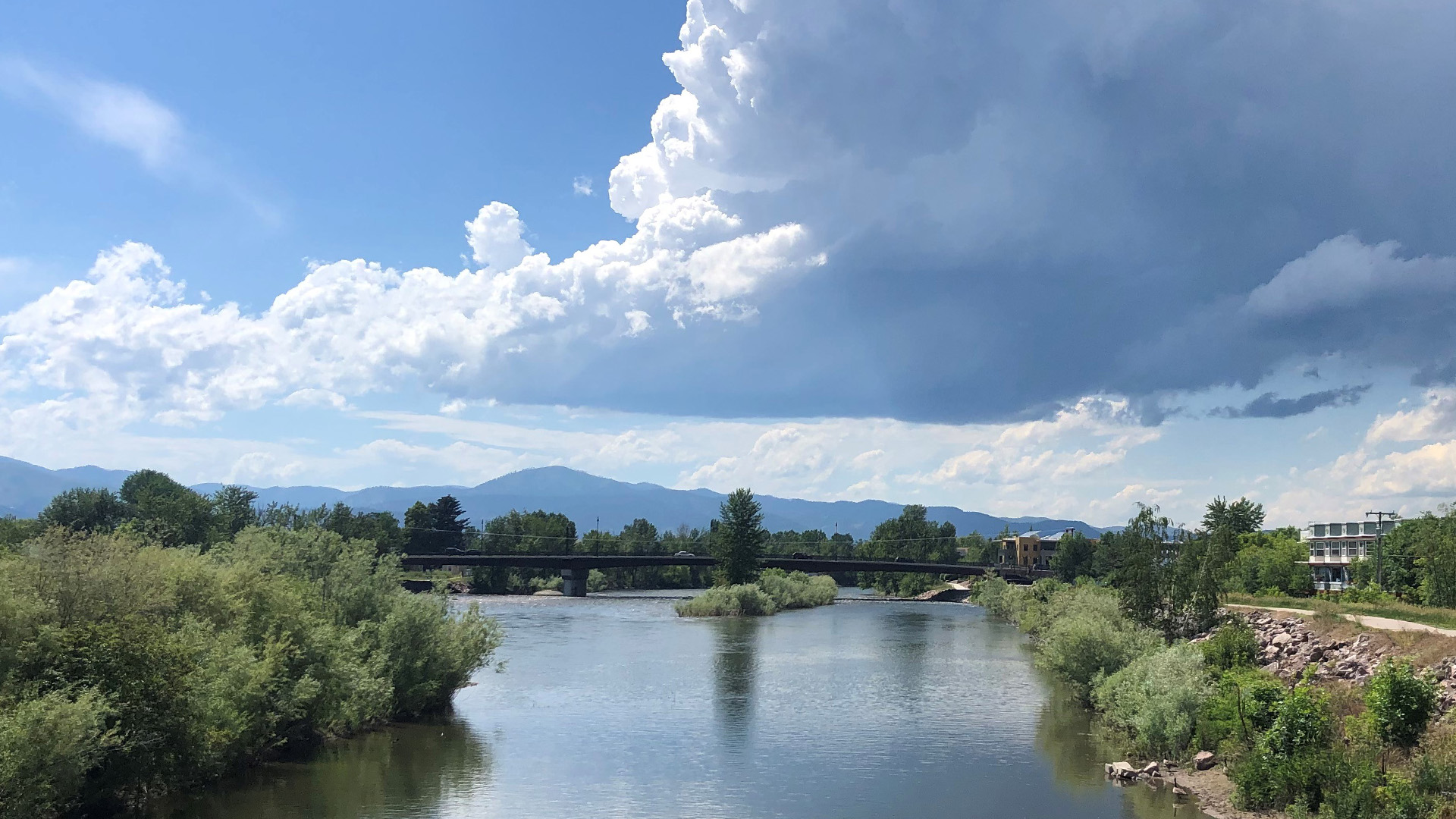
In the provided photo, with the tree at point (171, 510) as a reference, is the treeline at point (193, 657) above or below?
below

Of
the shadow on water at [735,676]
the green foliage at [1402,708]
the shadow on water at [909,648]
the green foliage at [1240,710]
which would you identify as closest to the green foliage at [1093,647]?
the shadow on water at [909,648]

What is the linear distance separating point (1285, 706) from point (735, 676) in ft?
122

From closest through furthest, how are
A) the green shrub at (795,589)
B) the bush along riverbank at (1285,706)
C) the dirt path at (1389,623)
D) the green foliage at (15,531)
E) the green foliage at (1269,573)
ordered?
the bush along riverbank at (1285,706), the dirt path at (1389,623), the green foliage at (15,531), the green foliage at (1269,573), the green shrub at (795,589)

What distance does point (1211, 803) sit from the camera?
32.2 meters

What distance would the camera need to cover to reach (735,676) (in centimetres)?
6419

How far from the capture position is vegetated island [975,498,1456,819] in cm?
2858

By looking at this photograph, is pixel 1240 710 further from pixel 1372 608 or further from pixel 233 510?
pixel 233 510

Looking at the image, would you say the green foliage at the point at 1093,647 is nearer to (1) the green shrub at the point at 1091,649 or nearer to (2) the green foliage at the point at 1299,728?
(1) the green shrub at the point at 1091,649

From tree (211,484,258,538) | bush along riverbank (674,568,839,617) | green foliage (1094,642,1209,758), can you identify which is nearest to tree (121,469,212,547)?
tree (211,484,258,538)

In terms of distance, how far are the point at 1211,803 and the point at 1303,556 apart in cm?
13389

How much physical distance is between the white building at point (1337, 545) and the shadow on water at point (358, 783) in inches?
4735

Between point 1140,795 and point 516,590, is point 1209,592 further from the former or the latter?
point 516,590

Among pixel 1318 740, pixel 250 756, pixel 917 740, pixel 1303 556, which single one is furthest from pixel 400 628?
Answer: pixel 1303 556

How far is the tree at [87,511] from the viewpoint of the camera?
127062 mm
